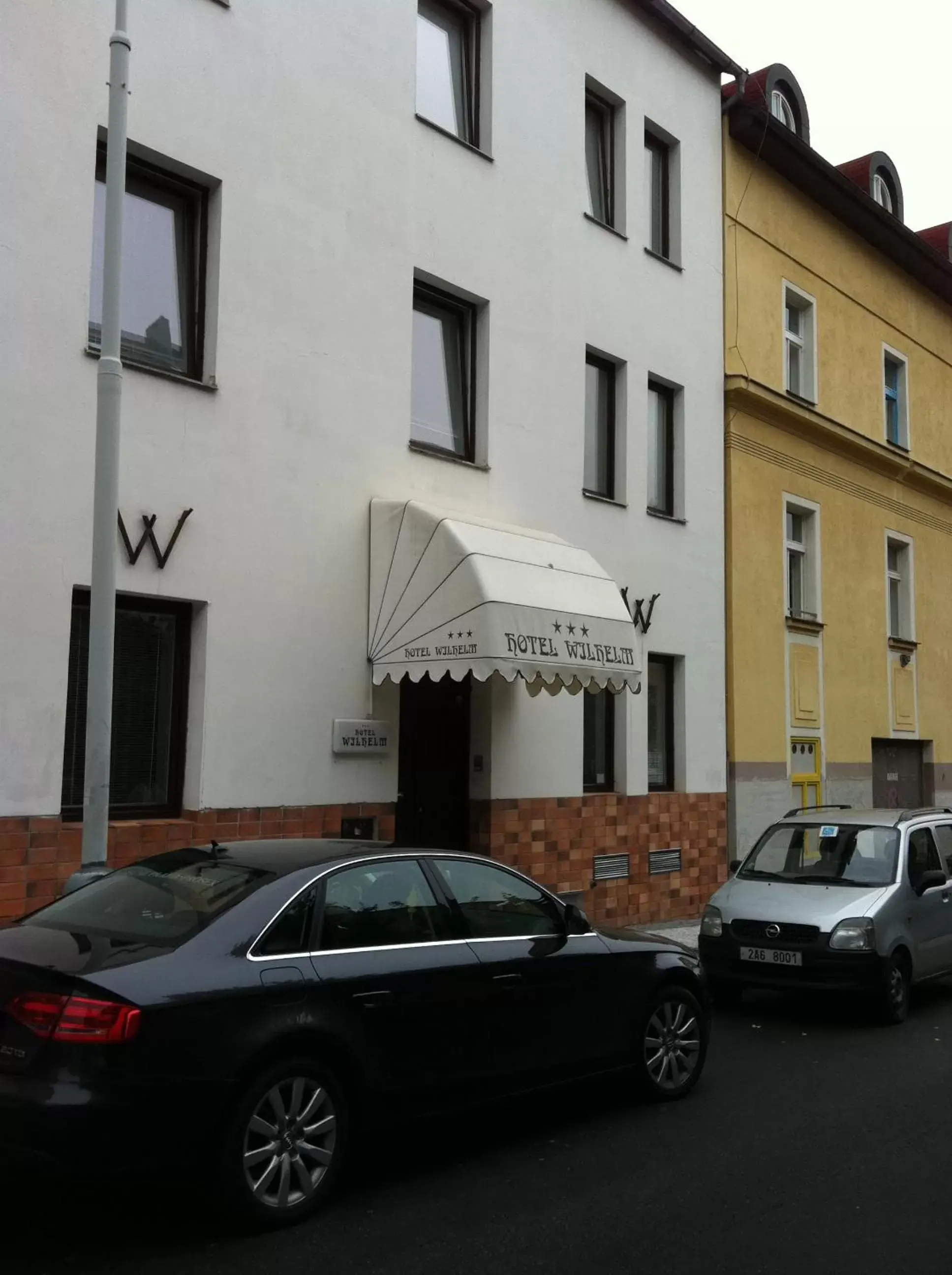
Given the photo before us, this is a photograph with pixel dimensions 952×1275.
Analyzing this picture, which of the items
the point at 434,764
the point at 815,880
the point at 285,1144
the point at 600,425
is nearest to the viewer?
the point at 285,1144

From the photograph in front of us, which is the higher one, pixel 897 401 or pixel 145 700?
pixel 897 401

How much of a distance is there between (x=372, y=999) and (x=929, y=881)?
639cm

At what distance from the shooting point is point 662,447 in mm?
15945

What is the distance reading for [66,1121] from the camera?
448 centimetres

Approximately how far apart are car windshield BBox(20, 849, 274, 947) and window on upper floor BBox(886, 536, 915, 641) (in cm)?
1749

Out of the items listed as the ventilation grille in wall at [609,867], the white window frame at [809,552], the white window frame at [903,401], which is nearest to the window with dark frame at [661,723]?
the ventilation grille in wall at [609,867]

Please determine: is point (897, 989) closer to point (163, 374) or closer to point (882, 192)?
point (163, 374)

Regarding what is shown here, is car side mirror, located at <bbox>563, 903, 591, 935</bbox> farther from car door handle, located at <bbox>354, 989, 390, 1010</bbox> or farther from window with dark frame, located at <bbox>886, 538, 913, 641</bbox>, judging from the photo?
window with dark frame, located at <bbox>886, 538, 913, 641</bbox>

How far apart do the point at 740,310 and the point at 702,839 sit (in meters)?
7.39

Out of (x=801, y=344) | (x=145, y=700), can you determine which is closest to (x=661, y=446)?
(x=801, y=344)

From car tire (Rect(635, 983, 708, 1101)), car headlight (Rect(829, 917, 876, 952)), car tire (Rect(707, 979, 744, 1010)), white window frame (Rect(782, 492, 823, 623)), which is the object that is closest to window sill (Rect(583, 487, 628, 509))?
white window frame (Rect(782, 492, 823, 623))

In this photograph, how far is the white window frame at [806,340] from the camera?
60.3 ft

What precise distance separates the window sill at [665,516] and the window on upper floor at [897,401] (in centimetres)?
767

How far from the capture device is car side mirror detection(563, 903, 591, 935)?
6.76 meters
